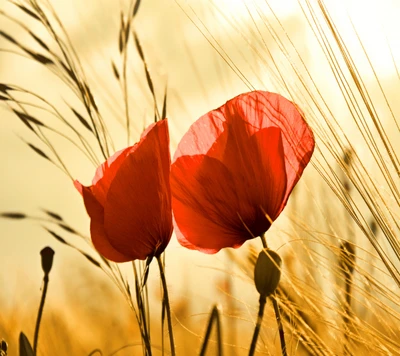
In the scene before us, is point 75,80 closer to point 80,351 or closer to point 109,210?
point 109,210

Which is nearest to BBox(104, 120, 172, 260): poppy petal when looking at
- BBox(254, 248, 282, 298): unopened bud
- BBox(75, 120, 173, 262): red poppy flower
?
BBox(75, 120, 173, 262): red poppy flower

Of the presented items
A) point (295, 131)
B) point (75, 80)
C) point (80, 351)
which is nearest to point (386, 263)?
point (295, 131)

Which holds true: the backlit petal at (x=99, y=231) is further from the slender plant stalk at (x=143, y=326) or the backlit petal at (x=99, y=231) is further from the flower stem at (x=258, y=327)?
the flower stem at (x=258, y=327)

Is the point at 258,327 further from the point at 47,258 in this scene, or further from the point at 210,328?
the point at 47,258

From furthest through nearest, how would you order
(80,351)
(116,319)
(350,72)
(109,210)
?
1. (116,319)
2. (80,351)
3. (350,72)
4. (109,210)

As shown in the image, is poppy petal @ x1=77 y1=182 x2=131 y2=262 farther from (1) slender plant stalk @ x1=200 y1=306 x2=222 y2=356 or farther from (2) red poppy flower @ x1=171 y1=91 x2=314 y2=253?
(1) slender plant stalk @ x1=200 y1=306 x2=222 y2=356

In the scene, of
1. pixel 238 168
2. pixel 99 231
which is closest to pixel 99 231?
pixel 99 231
